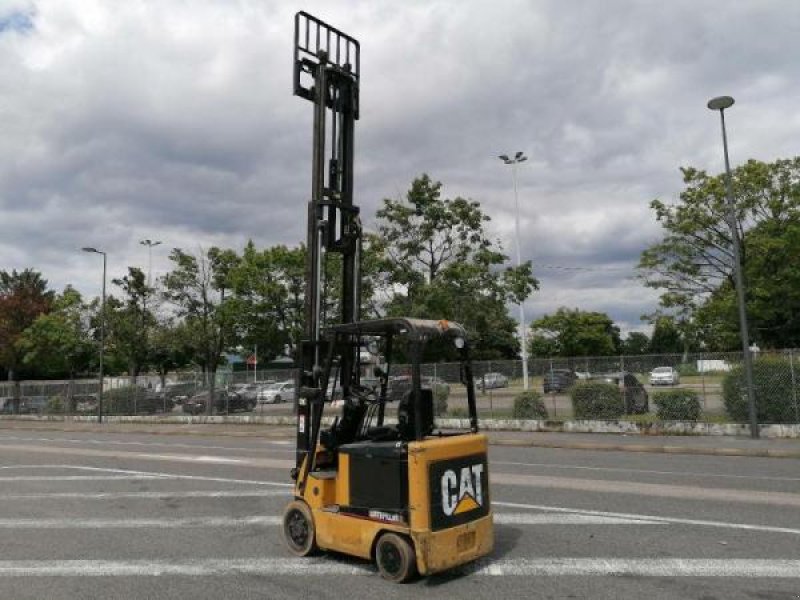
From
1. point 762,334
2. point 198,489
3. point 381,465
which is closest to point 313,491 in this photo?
point 381,465

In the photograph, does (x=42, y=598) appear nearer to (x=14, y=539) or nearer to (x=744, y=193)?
(x=14, y=539)

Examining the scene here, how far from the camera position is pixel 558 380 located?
22.6 meters

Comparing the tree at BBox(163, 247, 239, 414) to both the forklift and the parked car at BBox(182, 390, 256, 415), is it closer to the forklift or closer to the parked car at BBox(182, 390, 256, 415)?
the parked car at BBox(182, 390, 256, 415)

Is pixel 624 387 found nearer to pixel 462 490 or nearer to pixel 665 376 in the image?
pixel 665 376

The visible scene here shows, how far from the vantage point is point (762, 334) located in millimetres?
29406

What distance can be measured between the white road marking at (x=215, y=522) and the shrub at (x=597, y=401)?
13.6 meters

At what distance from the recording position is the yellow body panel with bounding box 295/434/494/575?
557cm

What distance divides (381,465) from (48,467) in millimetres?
12289

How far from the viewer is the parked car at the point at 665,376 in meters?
20.1

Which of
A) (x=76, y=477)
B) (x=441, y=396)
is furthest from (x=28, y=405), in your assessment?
(x=76, y=477)

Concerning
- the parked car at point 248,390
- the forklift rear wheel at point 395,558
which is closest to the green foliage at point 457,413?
the parked car at point 248,390

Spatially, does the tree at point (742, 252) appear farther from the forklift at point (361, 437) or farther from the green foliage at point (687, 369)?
the forklift at point (361, 437)

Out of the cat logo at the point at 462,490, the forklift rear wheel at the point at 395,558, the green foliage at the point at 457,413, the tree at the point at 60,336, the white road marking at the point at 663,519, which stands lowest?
the white road marking at the point at 663,519

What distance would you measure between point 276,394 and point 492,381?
35.4 ft
